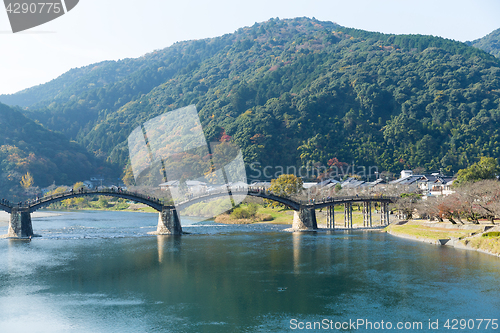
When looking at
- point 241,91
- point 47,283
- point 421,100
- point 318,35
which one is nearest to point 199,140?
point 241,91

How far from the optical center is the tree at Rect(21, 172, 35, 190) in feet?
327

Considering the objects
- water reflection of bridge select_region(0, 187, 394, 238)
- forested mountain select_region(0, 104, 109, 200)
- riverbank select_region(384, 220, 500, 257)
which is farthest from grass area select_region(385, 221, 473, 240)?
forested mountain select_region(0, 104, 109, 200)

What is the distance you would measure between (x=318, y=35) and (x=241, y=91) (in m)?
72.9

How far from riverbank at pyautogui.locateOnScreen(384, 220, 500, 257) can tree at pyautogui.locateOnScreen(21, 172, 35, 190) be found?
81.0 metres

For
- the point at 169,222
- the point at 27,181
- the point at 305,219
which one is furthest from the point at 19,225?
the point at 27,181

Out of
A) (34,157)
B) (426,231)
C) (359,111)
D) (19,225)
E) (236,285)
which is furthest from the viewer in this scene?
(359,111)

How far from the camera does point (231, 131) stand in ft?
360

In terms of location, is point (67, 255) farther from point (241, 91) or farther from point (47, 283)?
point (241, 91)

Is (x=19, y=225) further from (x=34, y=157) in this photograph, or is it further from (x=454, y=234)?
(x=34, y=157)

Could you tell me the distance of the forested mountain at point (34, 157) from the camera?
101 m

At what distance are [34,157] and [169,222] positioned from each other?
73157mm

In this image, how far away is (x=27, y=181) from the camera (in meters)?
100

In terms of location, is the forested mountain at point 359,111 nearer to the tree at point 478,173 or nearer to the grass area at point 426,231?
the tree at point 478,173

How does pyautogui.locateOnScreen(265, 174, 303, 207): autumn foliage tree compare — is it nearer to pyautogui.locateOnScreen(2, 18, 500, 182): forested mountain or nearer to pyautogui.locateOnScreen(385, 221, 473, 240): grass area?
pyautogui.locateOnScreen(385, 221, 473, 240): grass area
